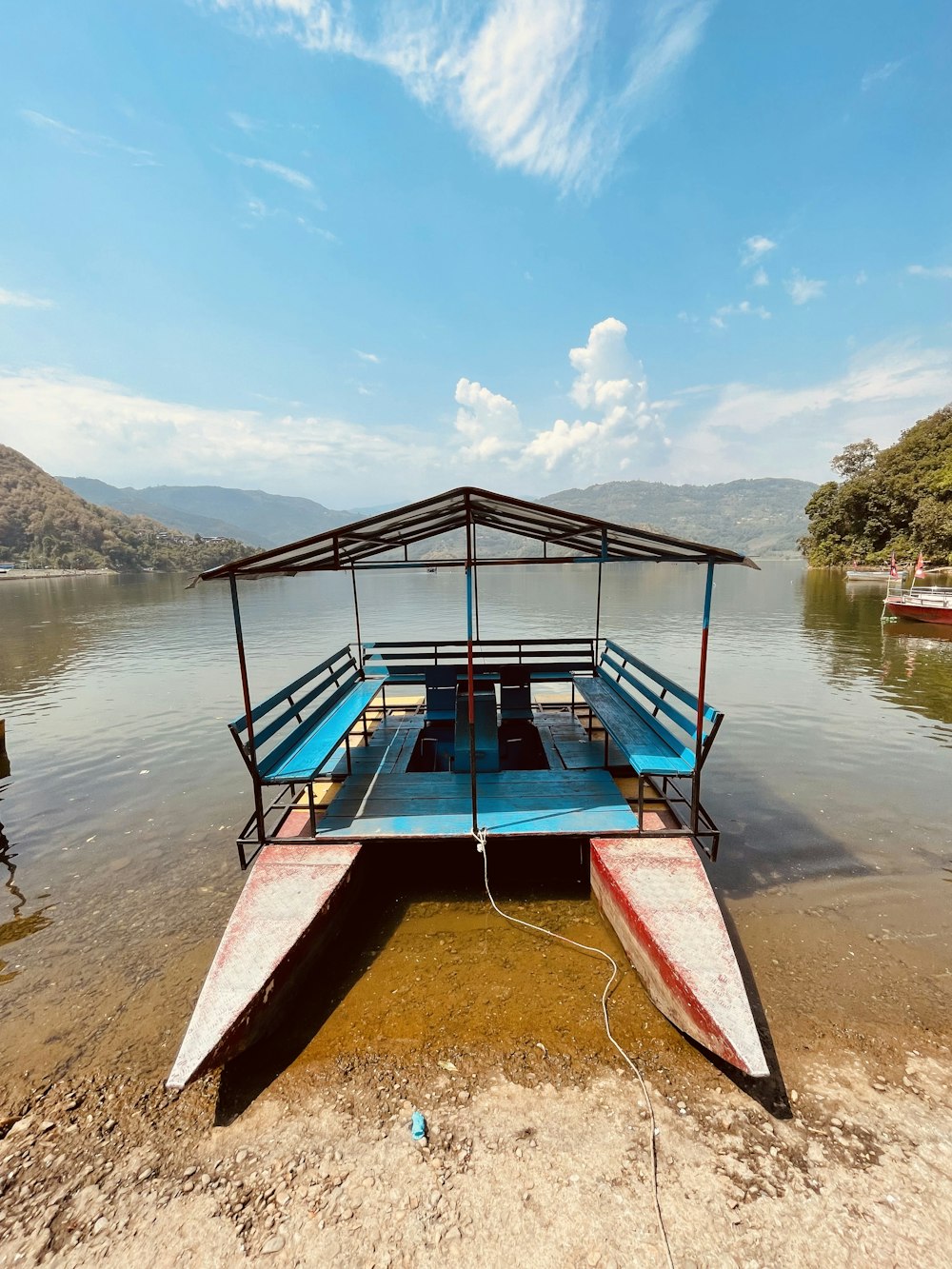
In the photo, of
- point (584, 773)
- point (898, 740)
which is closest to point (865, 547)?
point (898, 740)

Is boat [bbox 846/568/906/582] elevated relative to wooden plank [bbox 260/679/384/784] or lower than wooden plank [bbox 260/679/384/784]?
lower

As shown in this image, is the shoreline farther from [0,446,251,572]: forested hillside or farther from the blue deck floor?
the blue deck floor

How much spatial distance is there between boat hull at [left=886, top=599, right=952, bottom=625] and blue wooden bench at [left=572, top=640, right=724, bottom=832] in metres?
25.4

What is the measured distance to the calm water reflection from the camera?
7.46 m

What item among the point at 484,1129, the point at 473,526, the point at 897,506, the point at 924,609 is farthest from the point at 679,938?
the point at 897,506

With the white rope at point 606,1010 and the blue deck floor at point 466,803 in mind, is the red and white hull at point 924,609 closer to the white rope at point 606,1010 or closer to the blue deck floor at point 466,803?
the blue deck floor at point 466,803

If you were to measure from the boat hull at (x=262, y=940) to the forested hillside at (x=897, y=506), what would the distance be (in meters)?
57.9

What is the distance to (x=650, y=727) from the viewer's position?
296 inches

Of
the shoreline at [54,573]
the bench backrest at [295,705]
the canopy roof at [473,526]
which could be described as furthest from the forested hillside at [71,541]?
the canopy roof at [473,526]

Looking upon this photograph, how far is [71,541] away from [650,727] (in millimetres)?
152828

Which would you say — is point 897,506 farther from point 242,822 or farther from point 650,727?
point 242,822

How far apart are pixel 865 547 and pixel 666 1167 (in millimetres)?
73674

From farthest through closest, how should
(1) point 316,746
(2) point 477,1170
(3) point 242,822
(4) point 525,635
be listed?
1. (4) point 525,635
2. (3) point 242,822
3. (1) point 316,746
4. (2) point 477,1170

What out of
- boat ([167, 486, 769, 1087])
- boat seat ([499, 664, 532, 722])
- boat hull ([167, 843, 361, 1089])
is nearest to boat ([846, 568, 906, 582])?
boat seat ([499, 664, 532, 722])
